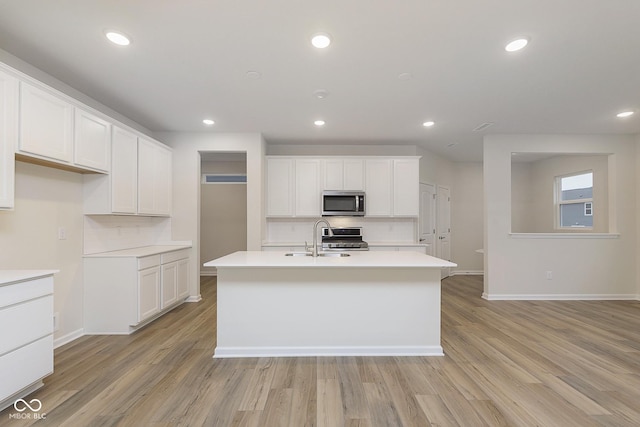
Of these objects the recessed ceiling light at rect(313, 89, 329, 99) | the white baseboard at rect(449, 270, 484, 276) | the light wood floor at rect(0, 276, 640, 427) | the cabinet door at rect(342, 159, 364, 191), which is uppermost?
the recessed ceiling light at rect(313, 89, 329, 99)

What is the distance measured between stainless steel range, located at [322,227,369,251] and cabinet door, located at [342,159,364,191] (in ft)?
2.42

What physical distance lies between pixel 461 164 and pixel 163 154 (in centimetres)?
607

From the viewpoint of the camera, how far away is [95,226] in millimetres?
3383

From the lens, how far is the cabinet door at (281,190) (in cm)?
499

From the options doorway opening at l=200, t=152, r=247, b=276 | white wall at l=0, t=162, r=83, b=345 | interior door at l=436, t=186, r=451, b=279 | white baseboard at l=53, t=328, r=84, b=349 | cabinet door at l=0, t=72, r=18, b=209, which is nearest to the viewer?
cabinet door at l=0, t=72, r=18, b=209

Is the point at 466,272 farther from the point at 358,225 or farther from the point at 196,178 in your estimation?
the point at 196,178

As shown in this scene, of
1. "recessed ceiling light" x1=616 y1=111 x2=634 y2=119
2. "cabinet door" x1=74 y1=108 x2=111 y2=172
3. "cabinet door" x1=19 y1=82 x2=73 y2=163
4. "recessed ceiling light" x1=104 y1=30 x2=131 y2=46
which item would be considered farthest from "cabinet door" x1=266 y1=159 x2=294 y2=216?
"recessed ceiling light" x1=616 y1=111 x2=634 y2=119

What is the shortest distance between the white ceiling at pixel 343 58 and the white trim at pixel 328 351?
2543 mm

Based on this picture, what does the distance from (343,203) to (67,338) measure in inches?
150

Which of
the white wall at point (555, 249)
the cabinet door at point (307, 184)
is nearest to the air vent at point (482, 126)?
the white wall at point (555, 249)

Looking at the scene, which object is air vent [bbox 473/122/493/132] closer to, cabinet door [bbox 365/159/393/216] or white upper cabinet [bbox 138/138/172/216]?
cabinet door [bbox 365/159/393/216]

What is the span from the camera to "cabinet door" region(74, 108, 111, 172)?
2.79 metres

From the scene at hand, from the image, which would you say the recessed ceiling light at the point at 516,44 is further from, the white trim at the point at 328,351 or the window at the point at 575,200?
the window at the point at 575,200

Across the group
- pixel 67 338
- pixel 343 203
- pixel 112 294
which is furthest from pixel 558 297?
pixel 67 338
